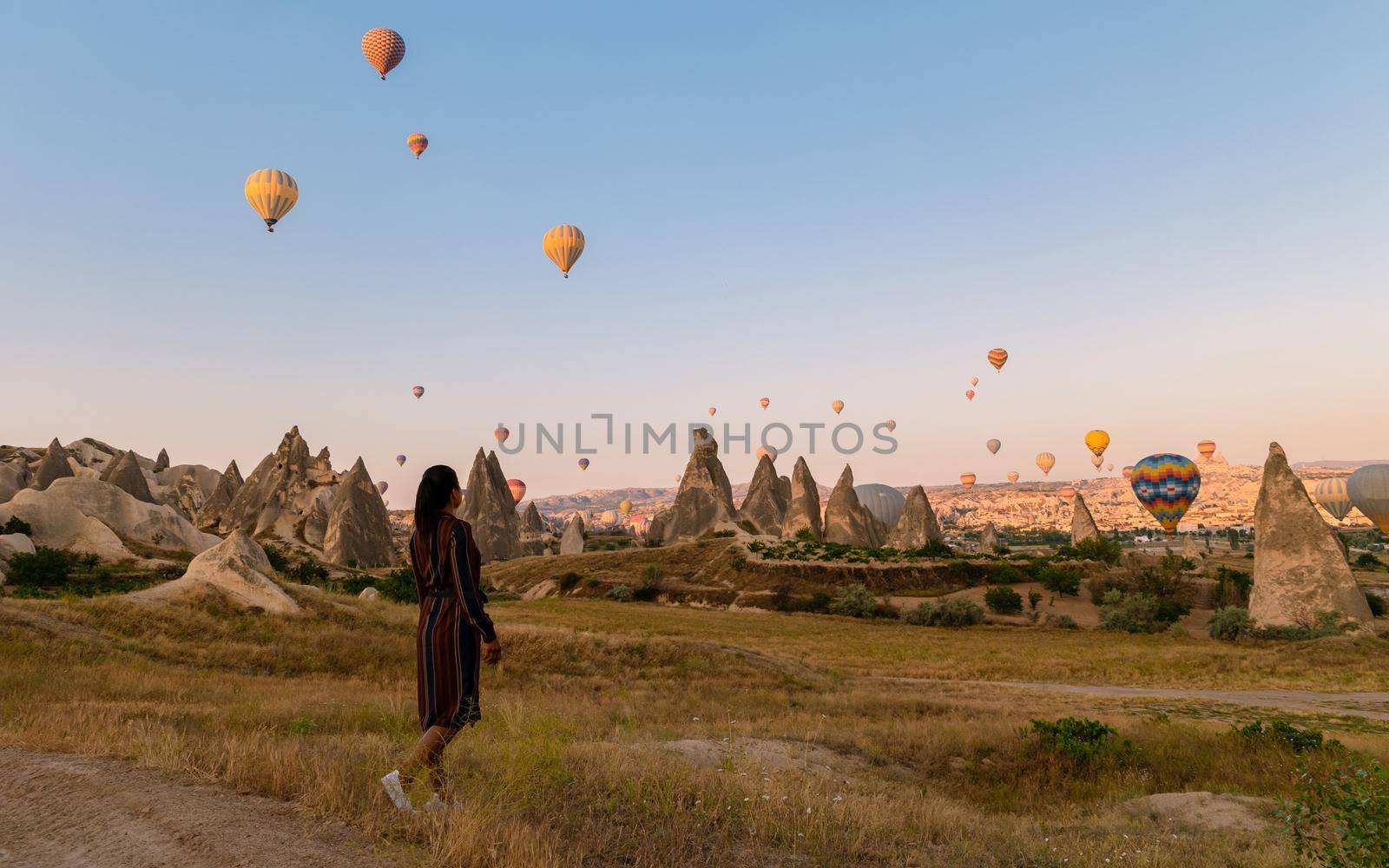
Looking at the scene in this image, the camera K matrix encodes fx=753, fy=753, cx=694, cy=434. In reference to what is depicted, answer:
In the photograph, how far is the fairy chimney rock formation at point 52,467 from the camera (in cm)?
6644

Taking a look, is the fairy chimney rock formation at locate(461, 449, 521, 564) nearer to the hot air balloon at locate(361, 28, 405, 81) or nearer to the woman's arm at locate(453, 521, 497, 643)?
the hot air balloon at locate(361, 28, 405, 81)

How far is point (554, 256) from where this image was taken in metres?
40.2

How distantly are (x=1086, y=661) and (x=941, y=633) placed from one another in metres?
10.6

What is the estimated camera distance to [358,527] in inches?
2889

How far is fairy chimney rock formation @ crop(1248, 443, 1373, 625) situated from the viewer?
31766 mm

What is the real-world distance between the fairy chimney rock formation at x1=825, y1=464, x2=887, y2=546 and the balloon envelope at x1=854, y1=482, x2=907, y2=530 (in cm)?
3352

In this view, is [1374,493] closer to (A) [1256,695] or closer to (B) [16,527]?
(A) [1256,695]

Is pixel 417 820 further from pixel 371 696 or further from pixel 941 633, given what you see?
pixel 941 633

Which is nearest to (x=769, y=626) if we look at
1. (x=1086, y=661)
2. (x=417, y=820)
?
(x=1086, y=661)

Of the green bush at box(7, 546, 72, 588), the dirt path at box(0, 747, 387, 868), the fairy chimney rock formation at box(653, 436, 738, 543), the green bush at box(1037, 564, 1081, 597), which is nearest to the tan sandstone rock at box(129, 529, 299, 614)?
the green bush at box(7, 546, 72, 588)

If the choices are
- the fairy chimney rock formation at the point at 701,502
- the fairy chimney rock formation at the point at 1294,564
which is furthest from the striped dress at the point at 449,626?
the fairy chimney rock formation at the point at 701,502

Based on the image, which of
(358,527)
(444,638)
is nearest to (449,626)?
(444,638)

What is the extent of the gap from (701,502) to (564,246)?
166 feet

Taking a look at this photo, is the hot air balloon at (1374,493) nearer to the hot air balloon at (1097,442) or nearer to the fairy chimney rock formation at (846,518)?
the hot air balloon at (1097,442)
